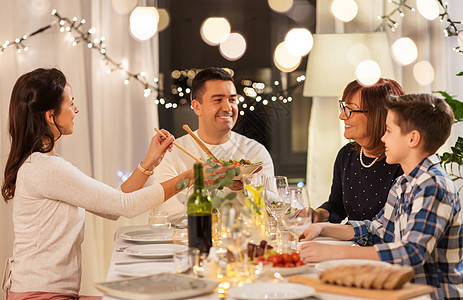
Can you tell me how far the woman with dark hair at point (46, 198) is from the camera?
7.31 ft

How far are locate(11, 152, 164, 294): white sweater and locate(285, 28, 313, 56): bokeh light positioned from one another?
2346 mm

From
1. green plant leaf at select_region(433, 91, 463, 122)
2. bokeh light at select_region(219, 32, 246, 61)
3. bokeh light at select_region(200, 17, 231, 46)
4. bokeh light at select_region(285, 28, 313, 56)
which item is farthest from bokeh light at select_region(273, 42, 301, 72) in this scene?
green plant leaf at select_region(433, 91, 463, 122)

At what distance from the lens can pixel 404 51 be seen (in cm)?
413

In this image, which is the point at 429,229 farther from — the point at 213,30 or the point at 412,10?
the point at 213,30

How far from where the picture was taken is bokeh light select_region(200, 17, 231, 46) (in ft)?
14.1

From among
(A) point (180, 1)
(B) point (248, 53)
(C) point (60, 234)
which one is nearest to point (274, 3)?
(B) point (248, 53)

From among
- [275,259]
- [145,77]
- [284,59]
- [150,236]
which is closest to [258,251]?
[275,259]

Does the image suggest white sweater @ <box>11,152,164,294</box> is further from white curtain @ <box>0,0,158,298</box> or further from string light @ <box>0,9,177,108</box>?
string light @ <box>0,9,177,108</box>

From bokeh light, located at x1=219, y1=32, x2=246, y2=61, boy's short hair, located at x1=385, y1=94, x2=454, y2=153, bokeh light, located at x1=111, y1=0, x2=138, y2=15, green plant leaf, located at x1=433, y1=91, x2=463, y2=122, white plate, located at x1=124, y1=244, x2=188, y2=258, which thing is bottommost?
white plate, located at x1=124, y1=244, x2=188, y2=258

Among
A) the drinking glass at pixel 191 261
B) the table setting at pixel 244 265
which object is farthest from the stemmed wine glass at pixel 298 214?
the drinking glass at pixel 191 261

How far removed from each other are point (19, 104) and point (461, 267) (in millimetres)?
1754

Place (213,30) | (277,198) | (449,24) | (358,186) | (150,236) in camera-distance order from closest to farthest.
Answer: (277,198) → (150,236) → (358,186) → (449,24) → (213,30)

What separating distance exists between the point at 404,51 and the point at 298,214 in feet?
8.83

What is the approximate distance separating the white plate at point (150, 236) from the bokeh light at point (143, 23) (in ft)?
6.15
